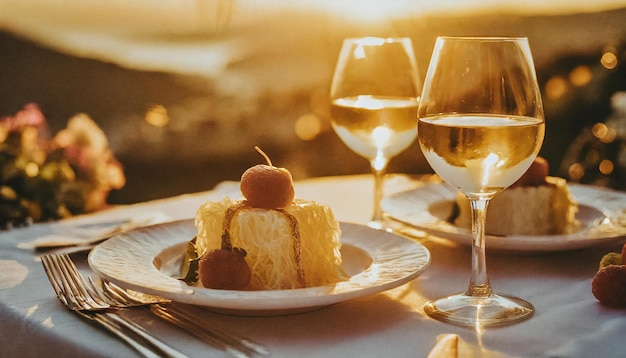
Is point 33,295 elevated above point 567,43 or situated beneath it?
situated beneath

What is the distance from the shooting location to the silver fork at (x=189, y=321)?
3.27 ft

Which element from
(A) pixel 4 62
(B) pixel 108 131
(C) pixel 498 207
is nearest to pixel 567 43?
(B) pixel 108 131

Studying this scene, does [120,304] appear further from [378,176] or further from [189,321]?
[378,176]

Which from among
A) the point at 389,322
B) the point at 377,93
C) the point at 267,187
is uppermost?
the point at 377,93

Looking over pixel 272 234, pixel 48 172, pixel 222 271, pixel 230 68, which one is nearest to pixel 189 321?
pixel 222 271

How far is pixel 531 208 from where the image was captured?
1601 millimetres

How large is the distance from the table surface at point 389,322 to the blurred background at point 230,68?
3.17 m

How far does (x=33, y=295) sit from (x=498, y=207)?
0.88 metres

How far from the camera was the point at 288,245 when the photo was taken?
1249 millimetres

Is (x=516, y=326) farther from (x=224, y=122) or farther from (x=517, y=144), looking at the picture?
(x=224, y=122)

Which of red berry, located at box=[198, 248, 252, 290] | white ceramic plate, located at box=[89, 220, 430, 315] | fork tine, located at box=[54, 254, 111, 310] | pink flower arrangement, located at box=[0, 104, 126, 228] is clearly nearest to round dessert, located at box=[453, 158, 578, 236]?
white ceramic plate, located at box=[89, 220, 430, 315]

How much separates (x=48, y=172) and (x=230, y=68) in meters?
3.16

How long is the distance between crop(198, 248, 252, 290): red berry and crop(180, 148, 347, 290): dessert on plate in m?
0.04

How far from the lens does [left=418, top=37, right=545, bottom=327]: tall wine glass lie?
3.72ft
